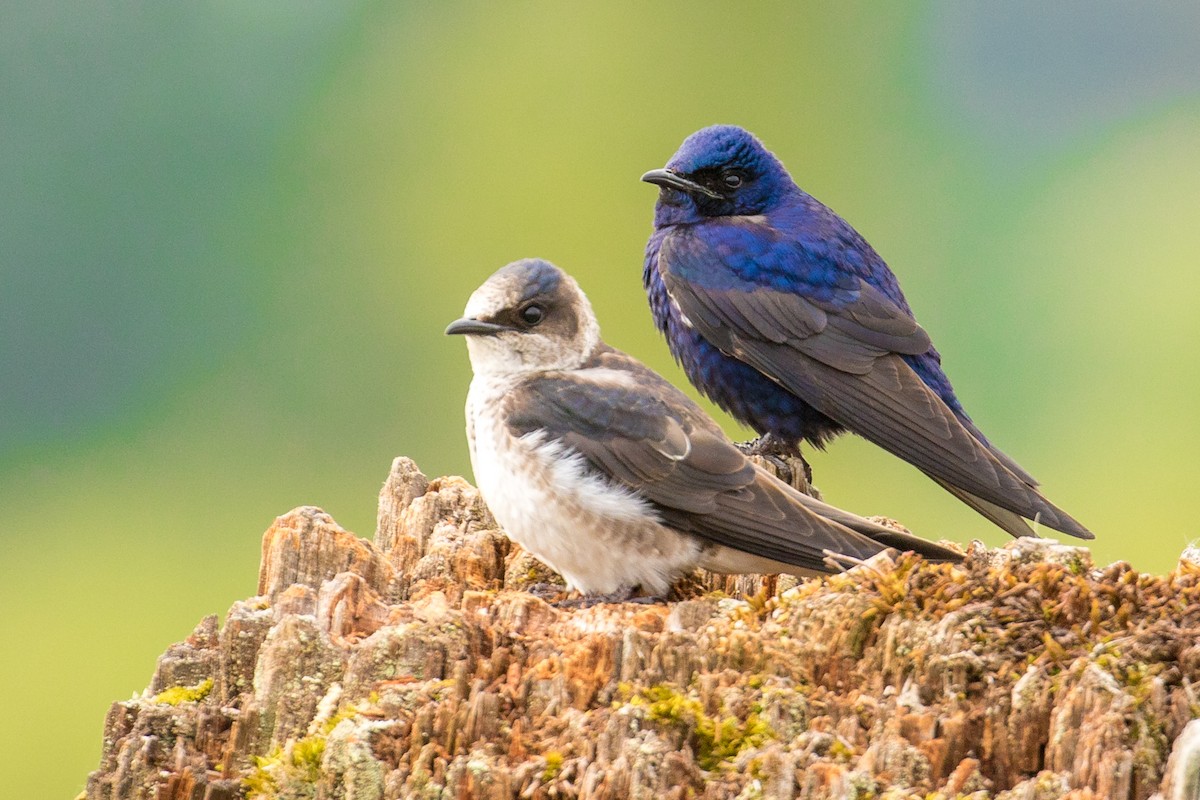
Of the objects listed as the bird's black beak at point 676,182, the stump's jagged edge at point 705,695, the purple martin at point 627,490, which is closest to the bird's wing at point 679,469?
the purple martin at point 627,490

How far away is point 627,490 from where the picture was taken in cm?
686

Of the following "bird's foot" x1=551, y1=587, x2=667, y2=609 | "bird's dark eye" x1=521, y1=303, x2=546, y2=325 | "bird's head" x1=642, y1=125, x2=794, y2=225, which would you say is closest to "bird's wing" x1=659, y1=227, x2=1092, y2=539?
"bird's head" x1=642, y1=125, x2=794, y2=225

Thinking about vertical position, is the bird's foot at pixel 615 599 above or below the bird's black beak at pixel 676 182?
below

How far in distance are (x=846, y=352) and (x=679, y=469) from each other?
257 centimetres

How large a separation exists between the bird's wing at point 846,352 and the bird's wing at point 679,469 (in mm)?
1946

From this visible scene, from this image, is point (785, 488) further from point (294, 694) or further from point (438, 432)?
point (438, 432)

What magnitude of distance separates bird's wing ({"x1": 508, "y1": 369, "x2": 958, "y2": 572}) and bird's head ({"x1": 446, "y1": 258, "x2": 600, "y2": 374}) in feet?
0.53

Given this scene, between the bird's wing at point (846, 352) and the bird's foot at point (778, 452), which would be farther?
the bird's foot at point (778, 452)

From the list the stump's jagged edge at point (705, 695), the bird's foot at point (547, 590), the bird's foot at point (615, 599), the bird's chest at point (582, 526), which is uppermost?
the bird's chest at point (582, 526)

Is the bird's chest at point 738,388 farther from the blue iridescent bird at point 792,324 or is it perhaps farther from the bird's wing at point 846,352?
the bird's wing at point 846,352

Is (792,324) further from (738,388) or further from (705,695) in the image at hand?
(705,695)

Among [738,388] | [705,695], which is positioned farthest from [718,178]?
[705,695]

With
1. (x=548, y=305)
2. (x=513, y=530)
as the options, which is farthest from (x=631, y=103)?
(x=513, y=530)

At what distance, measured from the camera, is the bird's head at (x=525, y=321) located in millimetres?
7422
